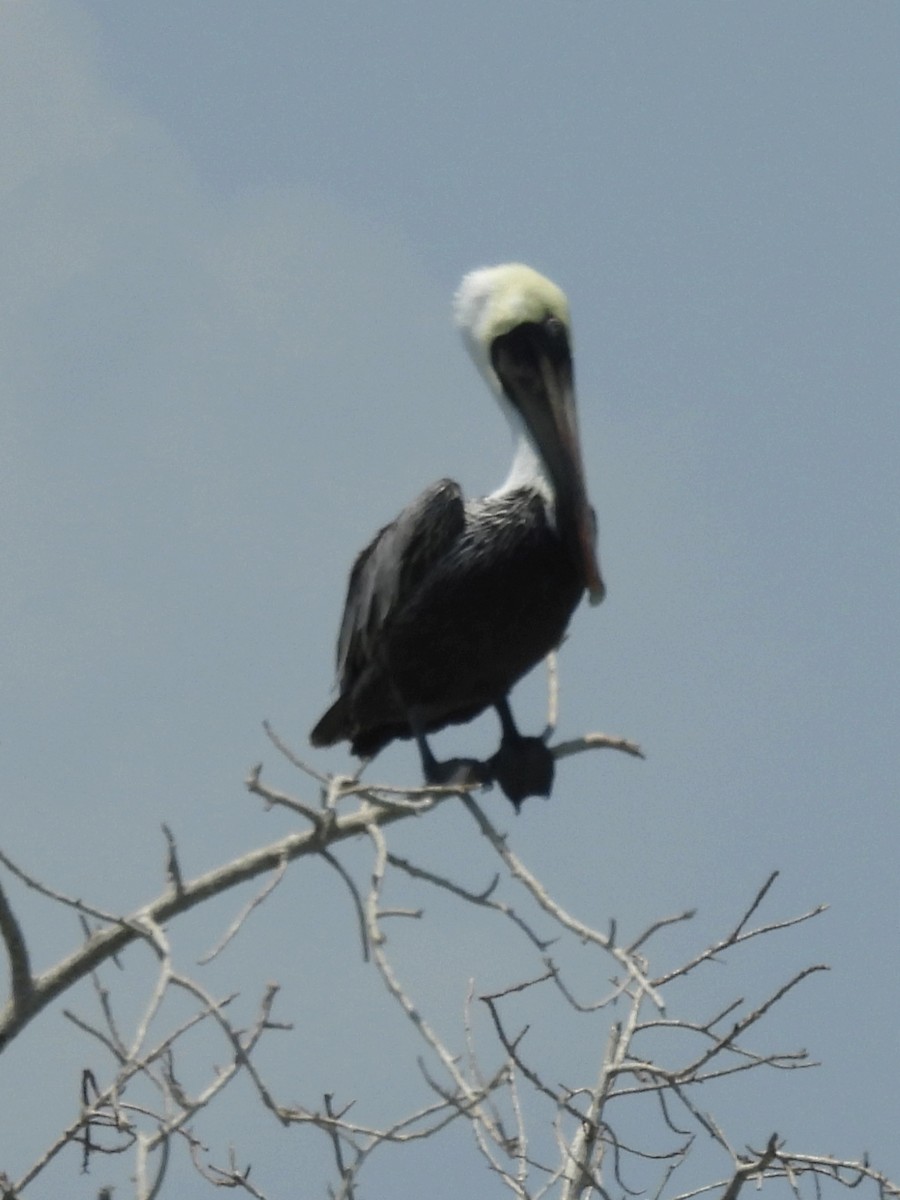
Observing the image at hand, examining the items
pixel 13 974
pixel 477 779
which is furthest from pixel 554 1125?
pixel 477 779

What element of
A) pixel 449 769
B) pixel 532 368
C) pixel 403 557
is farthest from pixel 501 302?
pixel 449 769

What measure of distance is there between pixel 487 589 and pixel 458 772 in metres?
A: 0.68

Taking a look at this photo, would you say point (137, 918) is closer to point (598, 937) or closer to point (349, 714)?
point (598, 937)

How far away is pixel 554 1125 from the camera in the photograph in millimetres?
4996

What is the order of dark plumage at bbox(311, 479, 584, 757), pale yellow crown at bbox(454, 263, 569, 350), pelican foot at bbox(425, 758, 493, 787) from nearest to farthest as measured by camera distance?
dark plumage at bbox(311, 479, 584, 757)
pelican foot at bbox(425, 758, 493, 787)
pale yellow crown at bbox(454, 263, 569, 350)

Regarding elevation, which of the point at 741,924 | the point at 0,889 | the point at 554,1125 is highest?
the point at 741,924

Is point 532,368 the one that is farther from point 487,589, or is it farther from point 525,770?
point 525,770

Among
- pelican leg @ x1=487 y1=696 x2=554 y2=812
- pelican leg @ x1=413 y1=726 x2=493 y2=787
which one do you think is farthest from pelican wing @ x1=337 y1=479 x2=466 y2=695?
pelican leg @ x1=487 y1=696 x2=554 y2=812

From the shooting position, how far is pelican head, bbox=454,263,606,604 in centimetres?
687

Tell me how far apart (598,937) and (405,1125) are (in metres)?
0.73

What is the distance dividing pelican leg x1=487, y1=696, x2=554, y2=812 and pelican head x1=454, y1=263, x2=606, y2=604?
754mm

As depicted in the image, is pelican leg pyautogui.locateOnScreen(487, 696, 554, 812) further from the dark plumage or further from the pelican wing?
the pelican wing

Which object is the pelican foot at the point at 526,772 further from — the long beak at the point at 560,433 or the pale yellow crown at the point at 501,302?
the pale yellow crown at the point at 501,302

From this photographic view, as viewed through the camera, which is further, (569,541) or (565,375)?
(565,375)
